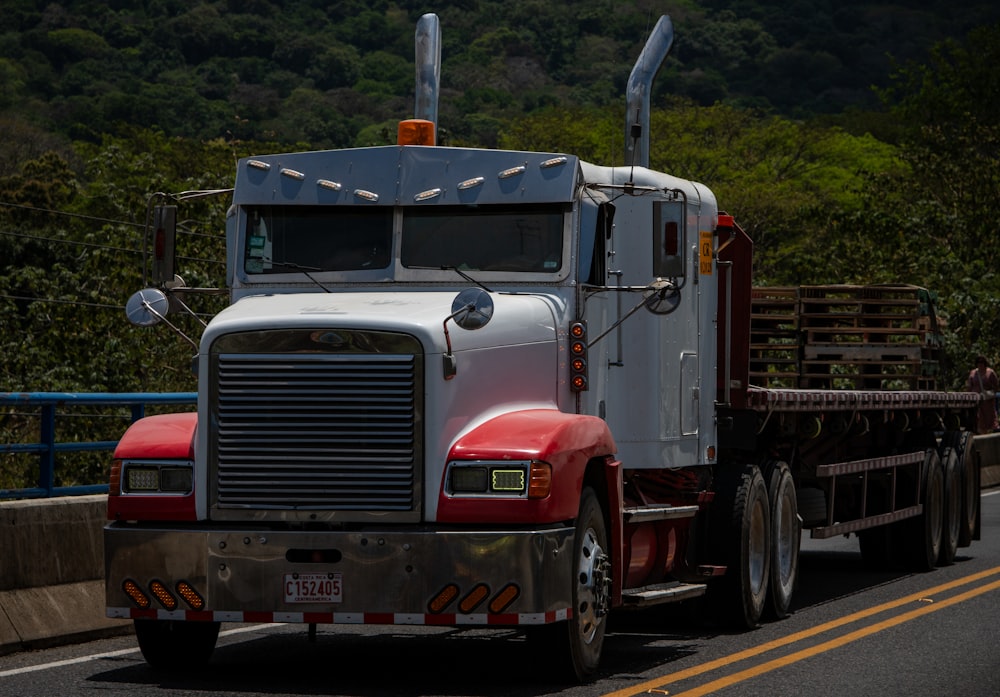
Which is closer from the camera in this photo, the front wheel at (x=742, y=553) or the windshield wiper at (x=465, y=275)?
the windshield wiper at (x=465, y=275)

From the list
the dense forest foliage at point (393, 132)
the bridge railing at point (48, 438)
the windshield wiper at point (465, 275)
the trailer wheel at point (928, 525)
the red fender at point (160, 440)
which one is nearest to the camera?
the red fender at point (160, 440)

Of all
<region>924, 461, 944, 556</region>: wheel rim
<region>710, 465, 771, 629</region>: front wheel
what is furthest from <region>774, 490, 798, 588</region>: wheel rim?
<region>924, 461, 944, 556</region>: wheel rim

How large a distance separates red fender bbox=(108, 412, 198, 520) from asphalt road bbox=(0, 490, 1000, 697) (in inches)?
35.7

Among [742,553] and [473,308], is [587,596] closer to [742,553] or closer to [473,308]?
[473,308]

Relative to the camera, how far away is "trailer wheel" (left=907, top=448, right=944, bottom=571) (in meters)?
17.5

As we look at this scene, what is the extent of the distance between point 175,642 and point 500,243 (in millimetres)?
2935

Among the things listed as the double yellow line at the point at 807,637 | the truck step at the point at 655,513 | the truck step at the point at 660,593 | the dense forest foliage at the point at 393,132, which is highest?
the dense forest foliage at the point at 393,132

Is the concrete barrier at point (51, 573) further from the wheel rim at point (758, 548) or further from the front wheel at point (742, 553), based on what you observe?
the wheel rim at point (758, 548)

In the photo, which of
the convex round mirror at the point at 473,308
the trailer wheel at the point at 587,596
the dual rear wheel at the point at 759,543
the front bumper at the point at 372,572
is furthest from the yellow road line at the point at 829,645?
the convex round mirror at the point at 473,308

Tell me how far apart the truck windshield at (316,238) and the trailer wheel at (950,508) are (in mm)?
9101

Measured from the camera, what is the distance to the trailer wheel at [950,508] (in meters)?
18.1

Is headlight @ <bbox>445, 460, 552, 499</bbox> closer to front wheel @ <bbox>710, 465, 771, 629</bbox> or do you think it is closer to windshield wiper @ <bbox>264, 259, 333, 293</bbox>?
windshield wiper @ <bbox>264, 259, 333, 293</bbox>

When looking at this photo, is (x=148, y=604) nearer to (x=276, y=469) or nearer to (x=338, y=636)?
(x=276, y=469)

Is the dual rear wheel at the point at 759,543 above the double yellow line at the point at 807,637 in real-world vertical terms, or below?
above
